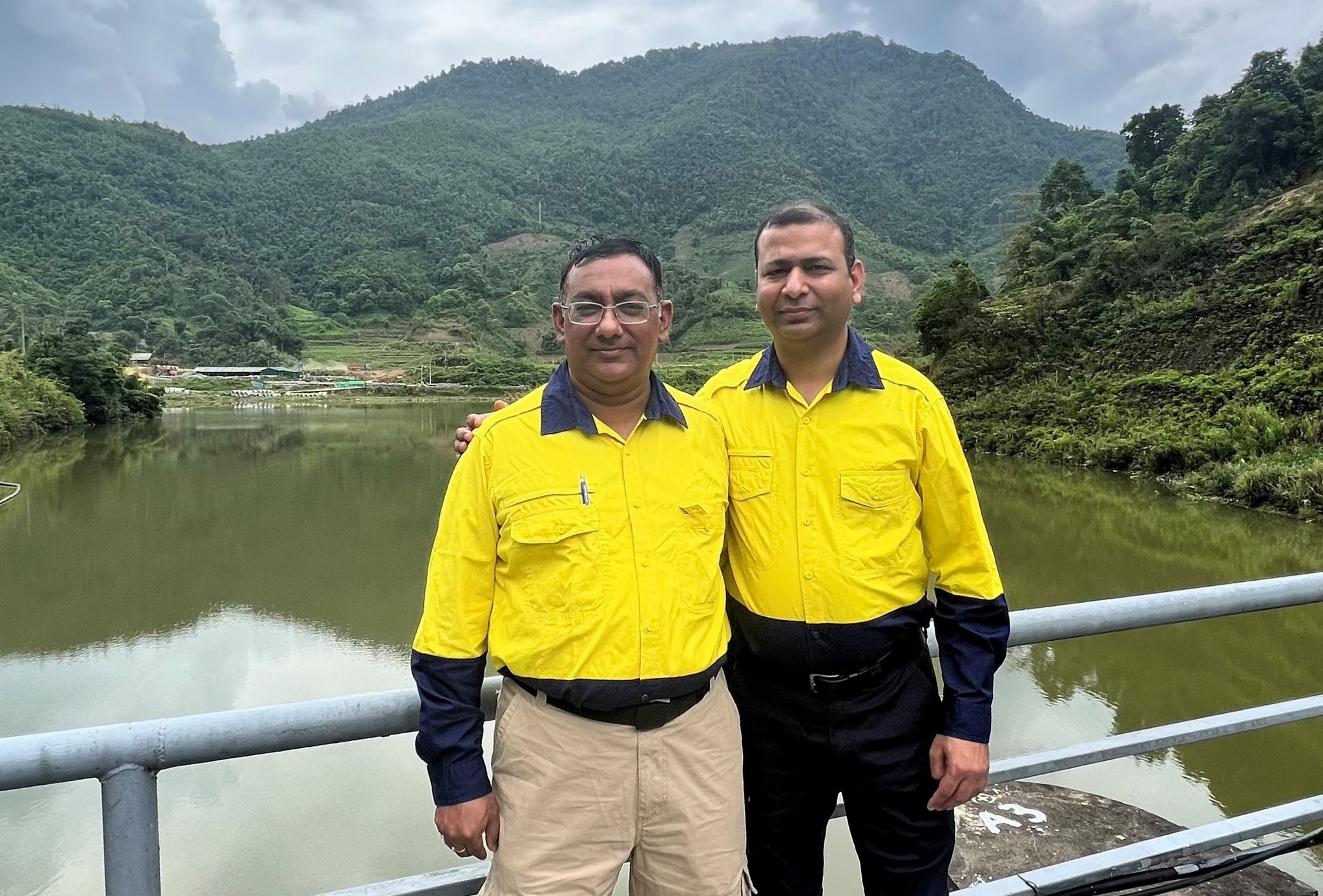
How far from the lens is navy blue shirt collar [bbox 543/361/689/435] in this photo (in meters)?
1.19

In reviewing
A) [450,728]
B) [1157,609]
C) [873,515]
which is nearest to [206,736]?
[450,728]

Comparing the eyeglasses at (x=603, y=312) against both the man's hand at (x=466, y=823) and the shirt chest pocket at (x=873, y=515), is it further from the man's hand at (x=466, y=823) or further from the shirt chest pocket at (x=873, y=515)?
the man's hand at (x=466, y=823)

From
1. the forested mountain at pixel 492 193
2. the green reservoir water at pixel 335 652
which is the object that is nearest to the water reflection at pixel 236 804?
the green reservoir water at pixel 335 652

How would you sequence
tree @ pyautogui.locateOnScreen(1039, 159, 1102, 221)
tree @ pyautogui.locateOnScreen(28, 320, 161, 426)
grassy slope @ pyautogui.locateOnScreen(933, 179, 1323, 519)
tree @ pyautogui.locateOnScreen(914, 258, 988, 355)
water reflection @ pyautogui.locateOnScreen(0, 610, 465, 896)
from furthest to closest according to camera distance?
1. tree @ pyautogui.locateOnScreen(1039, 159, 1102, 221)
2. tree @ pyautogui.locateOnScreen(28, 320, 161, 426)
3. tree @ pyautogui.locateOnScreen(914, 258, 988, 355)
4. grassy slope @ pyautogui.locateOnScreen(933, 179, 1323, 519)
5. water reflection @ pyautogui.locateOnScreen(0, 610, 465, 896)

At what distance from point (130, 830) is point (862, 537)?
982 mm

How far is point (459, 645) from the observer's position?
109 centimetres

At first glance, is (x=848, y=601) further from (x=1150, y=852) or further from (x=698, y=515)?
(x=1150, y=852)

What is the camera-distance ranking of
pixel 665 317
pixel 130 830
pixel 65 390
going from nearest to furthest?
pixel 130 830 → pixel 665 317 → pixel 65 390

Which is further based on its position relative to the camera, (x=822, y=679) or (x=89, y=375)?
(x=89, y=375)

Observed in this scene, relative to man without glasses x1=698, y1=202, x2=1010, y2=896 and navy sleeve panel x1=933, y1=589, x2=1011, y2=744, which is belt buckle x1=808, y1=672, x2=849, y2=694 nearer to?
man without glasses x1=698, y1=202, x2=1010, y2=896

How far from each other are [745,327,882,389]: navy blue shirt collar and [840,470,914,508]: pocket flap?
14 centimetres

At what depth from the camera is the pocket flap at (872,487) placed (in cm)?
126

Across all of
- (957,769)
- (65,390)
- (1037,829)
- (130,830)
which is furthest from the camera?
(65,390)

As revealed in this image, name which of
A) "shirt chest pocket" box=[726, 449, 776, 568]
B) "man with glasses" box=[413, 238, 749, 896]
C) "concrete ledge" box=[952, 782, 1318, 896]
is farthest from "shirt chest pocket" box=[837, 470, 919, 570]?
"concrete ledge" box=[952, 782, 1318, 896]
